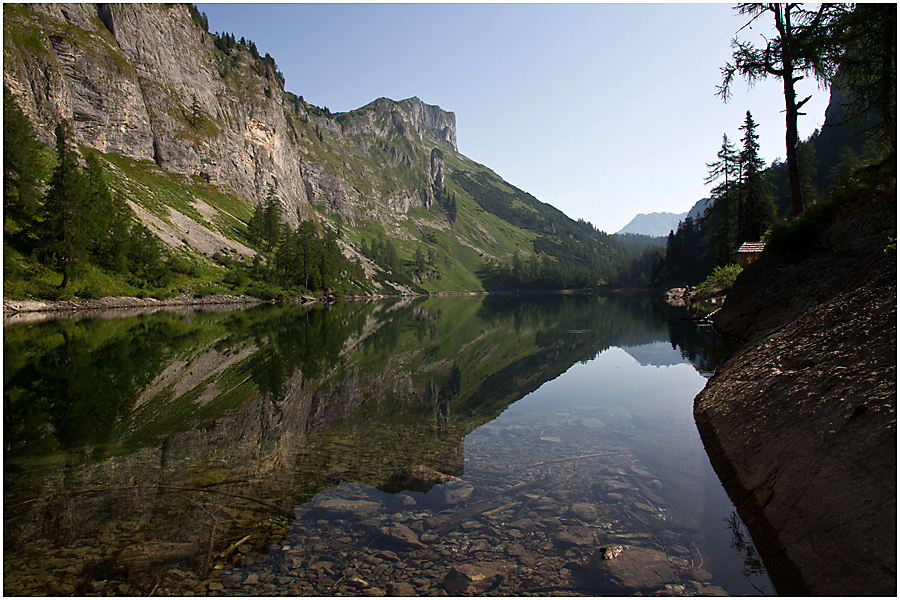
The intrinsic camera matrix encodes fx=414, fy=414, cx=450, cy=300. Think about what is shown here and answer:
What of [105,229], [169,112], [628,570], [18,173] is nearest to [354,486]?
[628,570]

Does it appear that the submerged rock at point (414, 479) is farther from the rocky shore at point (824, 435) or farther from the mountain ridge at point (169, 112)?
the mountain ridge at point (169, 112)

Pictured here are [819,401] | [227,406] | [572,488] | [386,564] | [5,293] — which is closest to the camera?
[386,564]

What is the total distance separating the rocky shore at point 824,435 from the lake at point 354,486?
2.06 ft

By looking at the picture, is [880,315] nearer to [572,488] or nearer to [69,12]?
[572,488]

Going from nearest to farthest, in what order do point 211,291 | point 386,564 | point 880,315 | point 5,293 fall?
1. point 386,564
2. point 880,315
3. point 5,293
4. point 211,291

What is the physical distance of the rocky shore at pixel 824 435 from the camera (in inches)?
173

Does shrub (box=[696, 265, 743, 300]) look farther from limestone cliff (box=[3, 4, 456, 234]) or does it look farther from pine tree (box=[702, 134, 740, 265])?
limestone cliff (box=[3, 4, 456, 234])

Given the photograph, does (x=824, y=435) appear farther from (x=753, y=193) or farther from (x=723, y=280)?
(x=753, y=193)

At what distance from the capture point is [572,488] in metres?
8.44

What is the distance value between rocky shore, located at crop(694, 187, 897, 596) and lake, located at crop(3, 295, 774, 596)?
0.63 metres

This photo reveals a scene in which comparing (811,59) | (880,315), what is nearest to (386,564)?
(880,315)

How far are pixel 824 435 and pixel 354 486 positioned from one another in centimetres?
804

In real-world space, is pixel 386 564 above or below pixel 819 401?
below

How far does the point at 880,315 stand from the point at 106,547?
43.8 ft
